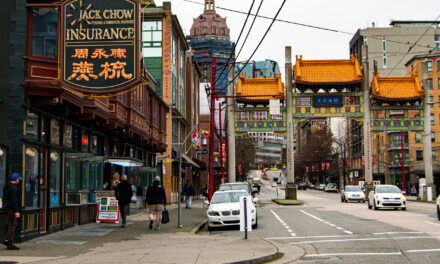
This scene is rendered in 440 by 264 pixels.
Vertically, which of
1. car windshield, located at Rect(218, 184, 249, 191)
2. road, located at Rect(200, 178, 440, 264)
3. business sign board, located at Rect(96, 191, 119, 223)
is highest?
car windshield, located at Rect(218, 184, 249, 191)

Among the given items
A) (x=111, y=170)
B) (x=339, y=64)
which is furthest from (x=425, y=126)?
(x=111, y=170)

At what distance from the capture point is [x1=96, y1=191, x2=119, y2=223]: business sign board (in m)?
19.5

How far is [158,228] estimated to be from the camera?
18.5 meters

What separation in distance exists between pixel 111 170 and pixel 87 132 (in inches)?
150

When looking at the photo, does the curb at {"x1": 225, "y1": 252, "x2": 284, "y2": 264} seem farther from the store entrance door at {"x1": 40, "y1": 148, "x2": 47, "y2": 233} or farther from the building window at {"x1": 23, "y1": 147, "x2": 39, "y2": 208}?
the store entrance door at {"x1": 40, "y1": 148, "x2": 47, "y2": 233}

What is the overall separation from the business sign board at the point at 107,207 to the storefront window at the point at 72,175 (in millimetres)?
1137

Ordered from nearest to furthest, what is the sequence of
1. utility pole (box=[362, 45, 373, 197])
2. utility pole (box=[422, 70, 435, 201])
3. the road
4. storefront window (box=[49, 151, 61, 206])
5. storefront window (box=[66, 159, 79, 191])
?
the road
storefront window (box=[49, 151, 61, 206])
storefront window (box=[66, 159, 79, 191])
utility pole (box=[362, 45, 373, 197])
utility pole (box=[422, 70, 435, 201])

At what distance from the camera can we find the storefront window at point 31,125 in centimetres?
1478

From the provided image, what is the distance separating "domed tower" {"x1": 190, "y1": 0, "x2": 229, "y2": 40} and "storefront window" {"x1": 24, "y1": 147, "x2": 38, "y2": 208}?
148 m

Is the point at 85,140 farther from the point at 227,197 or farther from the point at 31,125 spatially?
the point at 227,197

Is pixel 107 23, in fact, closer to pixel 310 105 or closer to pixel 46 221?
pixel 46 221

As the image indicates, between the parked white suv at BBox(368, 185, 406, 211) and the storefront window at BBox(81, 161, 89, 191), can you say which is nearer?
the storefront window at BBox(81, 161, 89, 191)

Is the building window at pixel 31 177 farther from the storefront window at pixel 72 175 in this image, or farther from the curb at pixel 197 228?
the curb at pixel 197 228

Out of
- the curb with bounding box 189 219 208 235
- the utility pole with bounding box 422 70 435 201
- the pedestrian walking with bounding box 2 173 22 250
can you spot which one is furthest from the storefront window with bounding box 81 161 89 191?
the utility pole with bounding box 422 70 435 201
